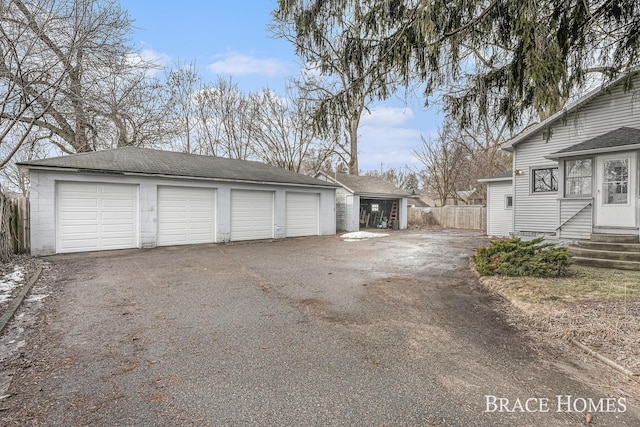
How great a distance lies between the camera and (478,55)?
4457mm

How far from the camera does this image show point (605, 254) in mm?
7352

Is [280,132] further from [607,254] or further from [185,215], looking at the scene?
[607,254]

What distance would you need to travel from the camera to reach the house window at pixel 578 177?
8758 millimetres

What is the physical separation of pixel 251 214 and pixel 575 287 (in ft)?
36.2

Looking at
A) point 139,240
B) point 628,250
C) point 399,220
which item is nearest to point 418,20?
point 628,250

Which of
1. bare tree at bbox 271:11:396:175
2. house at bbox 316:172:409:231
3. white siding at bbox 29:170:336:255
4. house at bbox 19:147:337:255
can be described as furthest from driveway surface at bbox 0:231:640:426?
house at bbox 316:172:409:231

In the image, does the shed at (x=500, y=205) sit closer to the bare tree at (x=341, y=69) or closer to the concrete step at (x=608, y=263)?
the concrete step at (x=608, y=263)

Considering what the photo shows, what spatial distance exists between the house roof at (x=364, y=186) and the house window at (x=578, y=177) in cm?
1094

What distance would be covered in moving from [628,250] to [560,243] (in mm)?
1671

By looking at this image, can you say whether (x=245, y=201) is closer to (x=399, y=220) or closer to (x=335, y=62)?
(x=335, y=62)

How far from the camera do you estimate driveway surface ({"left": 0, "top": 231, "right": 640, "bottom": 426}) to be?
224 centimetres

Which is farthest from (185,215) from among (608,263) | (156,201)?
(608,263)

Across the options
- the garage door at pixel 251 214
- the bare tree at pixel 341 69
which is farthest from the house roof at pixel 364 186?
the bare tree at pixel 341 69

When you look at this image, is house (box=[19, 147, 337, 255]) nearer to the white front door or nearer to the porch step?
the porch step
